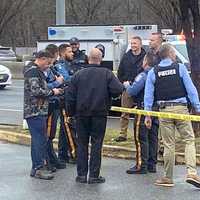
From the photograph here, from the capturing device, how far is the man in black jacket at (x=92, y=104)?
27.3 ft

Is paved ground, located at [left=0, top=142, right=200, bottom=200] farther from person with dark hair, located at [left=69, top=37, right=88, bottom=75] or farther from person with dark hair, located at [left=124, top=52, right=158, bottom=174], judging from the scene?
person with dark hair, located at [left=69, top=37, right=88, bottom=75]

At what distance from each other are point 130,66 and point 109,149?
56.0 inches

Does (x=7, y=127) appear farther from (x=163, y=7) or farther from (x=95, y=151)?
(x=163, y=7)

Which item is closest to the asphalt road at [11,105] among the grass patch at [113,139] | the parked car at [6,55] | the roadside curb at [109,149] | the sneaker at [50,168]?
the roadside curb at [109,149]

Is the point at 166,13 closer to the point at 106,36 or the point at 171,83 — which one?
the point at 106,36

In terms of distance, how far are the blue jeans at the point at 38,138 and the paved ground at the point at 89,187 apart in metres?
0.27

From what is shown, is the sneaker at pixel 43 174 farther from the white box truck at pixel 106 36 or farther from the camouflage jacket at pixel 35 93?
the white box truck at pixel 106 36

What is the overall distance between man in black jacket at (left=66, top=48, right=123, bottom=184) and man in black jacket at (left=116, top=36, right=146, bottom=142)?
78.3 inches

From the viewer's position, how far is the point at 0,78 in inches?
939

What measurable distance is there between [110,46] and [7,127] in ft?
16.1

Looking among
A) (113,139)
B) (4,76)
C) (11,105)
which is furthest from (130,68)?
(4,76)

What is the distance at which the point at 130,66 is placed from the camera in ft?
35.3

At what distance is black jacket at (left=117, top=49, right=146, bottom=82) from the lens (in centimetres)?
1066

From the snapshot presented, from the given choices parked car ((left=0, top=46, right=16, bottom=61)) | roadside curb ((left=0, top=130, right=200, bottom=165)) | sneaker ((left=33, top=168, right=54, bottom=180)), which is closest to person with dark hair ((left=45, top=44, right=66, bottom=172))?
sneaker ((left=33, top=168, right=54, bottom=180))
